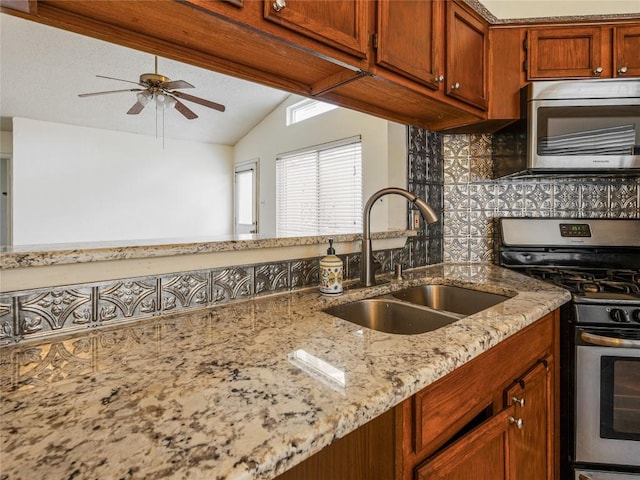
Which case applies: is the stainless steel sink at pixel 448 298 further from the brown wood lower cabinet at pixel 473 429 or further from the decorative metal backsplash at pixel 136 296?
the decorative metal backsplash at pixel 136 296

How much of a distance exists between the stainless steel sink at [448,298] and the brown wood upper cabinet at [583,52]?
3.62ft

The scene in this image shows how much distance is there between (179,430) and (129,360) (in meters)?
0.31

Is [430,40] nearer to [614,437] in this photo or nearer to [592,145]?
[592,145]

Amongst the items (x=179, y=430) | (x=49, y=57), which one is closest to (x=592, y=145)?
(x=179, y=430)

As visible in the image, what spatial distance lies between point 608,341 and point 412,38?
1305 millimetres

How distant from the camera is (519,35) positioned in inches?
66.0

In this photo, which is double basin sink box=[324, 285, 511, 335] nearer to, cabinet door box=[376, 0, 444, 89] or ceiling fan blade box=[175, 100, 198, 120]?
cabinet door box=[376, 0, 444, 89]

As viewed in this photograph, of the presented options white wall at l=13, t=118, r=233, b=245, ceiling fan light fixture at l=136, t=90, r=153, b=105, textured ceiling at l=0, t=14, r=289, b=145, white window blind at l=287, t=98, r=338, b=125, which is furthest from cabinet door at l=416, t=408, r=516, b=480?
white wall at l=13, t=118, r=233, b=245

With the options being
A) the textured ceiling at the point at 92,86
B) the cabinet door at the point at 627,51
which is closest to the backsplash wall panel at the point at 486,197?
the cabinet door at the point at 627,51

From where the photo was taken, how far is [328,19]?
3.26 feet

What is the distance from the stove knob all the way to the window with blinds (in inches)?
84.7

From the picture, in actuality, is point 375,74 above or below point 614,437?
above

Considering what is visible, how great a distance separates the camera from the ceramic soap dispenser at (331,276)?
124 cm

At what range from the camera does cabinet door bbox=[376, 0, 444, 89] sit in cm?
116
